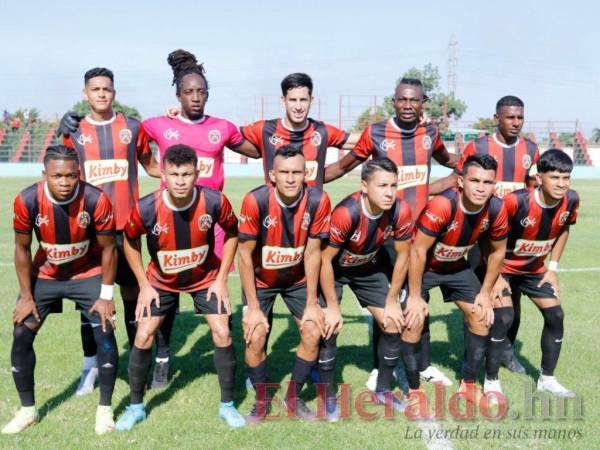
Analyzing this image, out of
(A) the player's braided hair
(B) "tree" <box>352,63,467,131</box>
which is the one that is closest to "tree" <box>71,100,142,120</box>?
(B) "tree" <box>352,63,467,131</box>

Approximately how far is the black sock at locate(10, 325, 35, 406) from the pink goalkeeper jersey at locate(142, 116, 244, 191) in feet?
5.80

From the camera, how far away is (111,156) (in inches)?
193

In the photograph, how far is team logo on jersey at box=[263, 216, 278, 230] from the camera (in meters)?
4.36

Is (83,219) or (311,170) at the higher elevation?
(311,170)

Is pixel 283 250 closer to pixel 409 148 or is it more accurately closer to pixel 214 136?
pixel 214 136

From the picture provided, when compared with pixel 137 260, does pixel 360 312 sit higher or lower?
lower

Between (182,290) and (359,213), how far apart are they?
1.35 metres

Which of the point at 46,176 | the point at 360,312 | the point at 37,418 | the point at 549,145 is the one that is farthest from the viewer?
the point at 549,145

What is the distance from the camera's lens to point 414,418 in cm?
440

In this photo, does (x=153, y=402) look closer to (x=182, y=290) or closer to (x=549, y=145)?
(x=182, y=290)

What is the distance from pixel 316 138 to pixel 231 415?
7.67 ft

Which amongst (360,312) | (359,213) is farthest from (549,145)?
(359,213)

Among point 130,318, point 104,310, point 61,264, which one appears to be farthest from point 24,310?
point 130,318

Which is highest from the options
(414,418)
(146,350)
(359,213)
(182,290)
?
(359,213)
